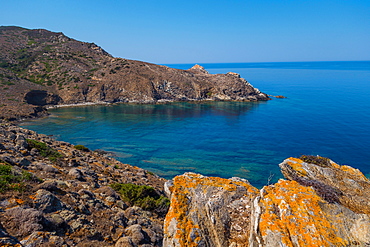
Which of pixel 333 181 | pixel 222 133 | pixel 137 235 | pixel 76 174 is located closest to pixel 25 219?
pixel 137 235

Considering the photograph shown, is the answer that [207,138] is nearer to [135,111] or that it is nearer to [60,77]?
[135,111]

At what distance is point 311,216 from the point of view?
674 centimetres

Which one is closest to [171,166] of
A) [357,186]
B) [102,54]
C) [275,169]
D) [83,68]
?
[275,169]

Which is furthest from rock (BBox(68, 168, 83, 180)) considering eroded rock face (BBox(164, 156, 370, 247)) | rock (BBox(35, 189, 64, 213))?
eroded rock face (BBox(164, 156, 370, 247))

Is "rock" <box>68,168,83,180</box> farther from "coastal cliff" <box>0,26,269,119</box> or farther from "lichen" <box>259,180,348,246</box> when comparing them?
"coastal cliff" <box>0,26,269,119</box>

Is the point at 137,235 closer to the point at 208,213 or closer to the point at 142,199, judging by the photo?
the point at 208,213

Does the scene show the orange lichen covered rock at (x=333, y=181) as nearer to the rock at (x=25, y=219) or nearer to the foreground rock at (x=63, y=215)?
the foreground rock at (x=63, y=215)

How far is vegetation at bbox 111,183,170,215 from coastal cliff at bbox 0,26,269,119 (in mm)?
75826

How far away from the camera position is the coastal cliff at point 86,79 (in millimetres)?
83412

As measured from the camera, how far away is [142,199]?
1305 cm

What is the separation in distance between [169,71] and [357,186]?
109 metres

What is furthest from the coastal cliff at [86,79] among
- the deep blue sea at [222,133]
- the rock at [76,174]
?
the rock at [76,174]

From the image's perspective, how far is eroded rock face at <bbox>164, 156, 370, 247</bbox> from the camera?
630 cm

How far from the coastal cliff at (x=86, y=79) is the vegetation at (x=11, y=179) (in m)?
75.5
